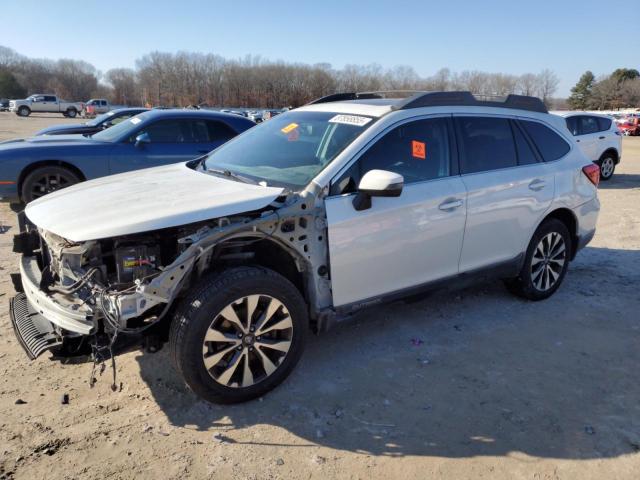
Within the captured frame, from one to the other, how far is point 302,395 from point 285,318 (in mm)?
549

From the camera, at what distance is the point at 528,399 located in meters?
3.34

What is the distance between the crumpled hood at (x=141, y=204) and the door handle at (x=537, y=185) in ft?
8.25

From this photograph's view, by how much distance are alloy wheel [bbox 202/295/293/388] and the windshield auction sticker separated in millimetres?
1497

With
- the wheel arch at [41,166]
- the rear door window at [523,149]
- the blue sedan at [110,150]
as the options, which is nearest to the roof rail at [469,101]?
the rear door window at [523,149]

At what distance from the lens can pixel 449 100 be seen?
4.13 metres

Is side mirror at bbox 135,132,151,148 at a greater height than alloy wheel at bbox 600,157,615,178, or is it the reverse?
side mirror at bbox 135,132,151,148

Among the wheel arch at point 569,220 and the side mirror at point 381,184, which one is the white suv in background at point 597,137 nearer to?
the wheel arch at point 569,220

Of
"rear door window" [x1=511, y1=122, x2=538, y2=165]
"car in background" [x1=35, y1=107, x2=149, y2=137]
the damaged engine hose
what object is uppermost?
"car in background" [x1=35, y1=107, x2=149, y2=137]

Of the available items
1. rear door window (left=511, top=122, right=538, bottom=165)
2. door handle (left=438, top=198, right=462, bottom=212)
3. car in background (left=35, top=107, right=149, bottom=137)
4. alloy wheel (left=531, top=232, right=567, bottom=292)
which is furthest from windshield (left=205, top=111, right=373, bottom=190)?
car in background (left=35, top=107, right=149, bottom=137)

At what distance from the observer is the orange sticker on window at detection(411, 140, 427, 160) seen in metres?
3.83

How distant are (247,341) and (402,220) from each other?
1375 mm

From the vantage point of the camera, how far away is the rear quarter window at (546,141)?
4.73 meters

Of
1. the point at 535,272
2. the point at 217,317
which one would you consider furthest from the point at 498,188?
the point at 217,317

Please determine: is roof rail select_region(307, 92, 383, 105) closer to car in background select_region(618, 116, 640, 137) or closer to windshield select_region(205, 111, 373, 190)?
windshield select_region(205, 111, 373, 190)
